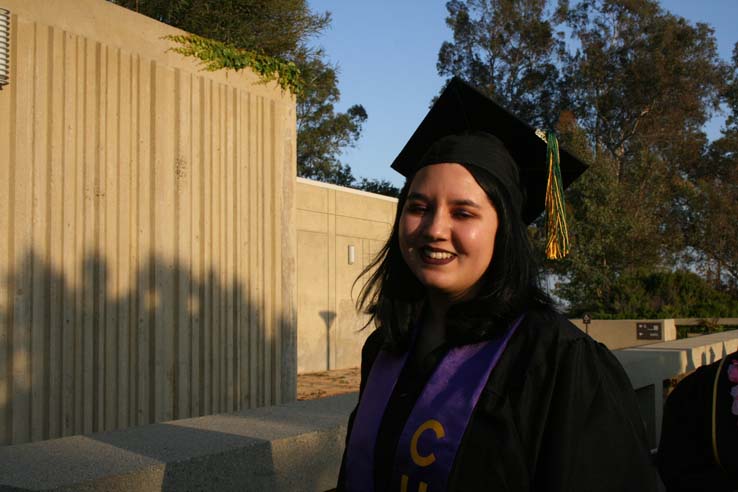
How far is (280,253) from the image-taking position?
829 cm

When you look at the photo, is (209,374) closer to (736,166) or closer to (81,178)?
(81,178)

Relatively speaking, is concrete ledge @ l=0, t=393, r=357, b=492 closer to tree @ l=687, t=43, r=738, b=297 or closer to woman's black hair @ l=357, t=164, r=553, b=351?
woman's black hair @ l=357, t=164, r=553, b=351

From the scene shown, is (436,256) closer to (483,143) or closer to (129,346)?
(483,143)

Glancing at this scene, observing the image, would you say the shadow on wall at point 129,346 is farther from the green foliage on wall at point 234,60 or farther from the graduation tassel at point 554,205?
the graduation tassel at point 554,205

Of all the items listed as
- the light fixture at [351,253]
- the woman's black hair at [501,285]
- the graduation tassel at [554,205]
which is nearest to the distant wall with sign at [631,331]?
the light fixture at [351,253]

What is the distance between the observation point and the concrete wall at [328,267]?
16.5 metres

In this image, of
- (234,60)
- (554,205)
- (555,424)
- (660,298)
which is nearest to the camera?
(555,424)

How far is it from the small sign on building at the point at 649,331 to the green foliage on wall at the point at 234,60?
13.3 metres

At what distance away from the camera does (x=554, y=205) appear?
7.55 ft

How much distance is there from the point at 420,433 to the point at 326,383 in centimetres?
1297

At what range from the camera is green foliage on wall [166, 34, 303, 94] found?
7235 millimetres

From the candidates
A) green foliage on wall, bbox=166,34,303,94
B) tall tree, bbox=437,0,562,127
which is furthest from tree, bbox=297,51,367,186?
green foliage on wall, bbox=166,34,303,94

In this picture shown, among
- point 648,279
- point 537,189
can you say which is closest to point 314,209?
point 648,279

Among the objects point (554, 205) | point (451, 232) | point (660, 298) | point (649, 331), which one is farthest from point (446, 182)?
point (660, 298)
